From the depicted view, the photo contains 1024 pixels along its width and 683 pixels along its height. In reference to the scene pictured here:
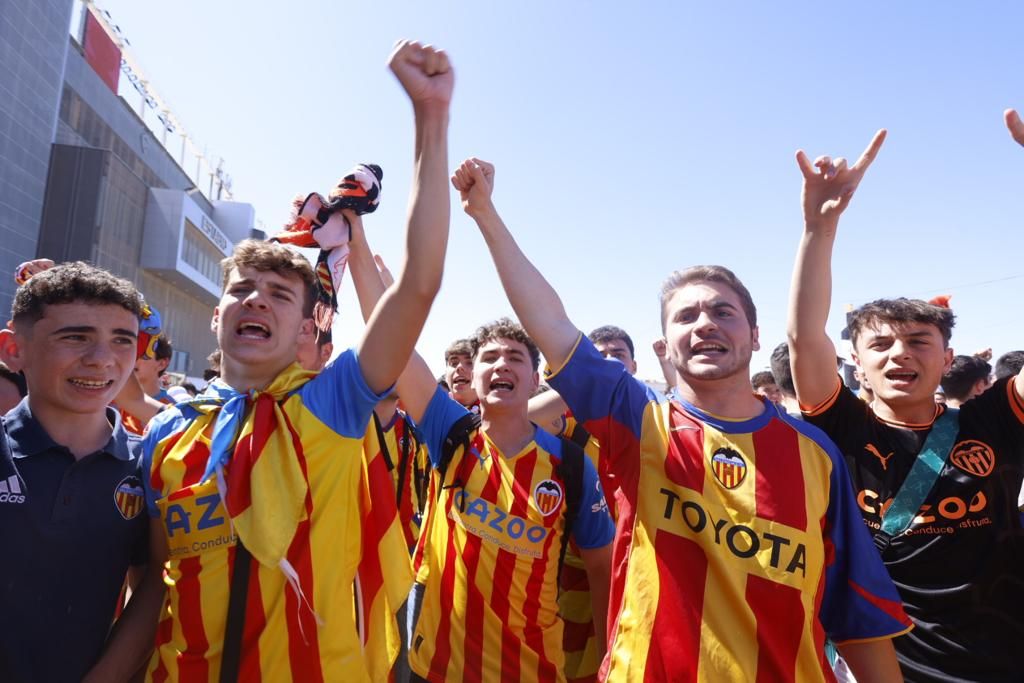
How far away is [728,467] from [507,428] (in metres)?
1.48

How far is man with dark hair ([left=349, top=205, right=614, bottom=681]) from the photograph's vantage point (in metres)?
2.93

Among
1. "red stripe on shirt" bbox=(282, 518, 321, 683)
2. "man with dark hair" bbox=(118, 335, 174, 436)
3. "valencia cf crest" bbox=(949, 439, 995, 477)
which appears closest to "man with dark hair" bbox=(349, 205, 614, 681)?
"red stripe on shirt" bbox=(282, 518, 321, 683)

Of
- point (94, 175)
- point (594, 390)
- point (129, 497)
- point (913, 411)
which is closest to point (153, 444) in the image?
point (129, 497)

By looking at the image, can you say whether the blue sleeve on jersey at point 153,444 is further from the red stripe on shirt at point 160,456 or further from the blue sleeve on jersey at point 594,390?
the blue sleeve on jersey at point 594,390

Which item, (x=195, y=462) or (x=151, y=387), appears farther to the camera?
(x=151, y=387)

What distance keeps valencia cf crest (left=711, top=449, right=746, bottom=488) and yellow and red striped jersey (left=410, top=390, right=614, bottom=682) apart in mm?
1172

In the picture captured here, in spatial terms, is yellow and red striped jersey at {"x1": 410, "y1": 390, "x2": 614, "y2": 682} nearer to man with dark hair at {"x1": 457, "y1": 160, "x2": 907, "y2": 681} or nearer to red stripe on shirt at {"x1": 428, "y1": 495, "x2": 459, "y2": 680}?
red stripe on shirt at {"x1": 428, "y1": 495, "x2": 459, "y2": 680}

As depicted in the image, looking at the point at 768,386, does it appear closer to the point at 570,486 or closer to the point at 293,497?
the point at 570,486

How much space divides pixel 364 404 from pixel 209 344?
56720mm

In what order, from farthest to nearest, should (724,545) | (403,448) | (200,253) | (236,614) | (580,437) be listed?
(200,253)
(403,448)
(580,437)
(724,545)
(236,614)

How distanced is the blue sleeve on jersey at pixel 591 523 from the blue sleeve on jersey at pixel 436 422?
74 centimetres

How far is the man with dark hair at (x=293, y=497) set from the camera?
1879 millimetres

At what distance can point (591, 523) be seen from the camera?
127 inches

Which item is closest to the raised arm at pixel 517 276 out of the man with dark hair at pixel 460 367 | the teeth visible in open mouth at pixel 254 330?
the teeth visible in open mouth at pixel 254 330
